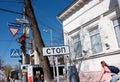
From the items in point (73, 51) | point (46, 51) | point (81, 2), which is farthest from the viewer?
point (73, 51)

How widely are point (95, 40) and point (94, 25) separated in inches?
33.3

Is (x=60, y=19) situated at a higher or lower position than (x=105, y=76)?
higher

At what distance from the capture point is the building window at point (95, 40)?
1015cm

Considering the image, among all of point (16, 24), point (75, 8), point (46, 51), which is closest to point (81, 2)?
point (75, 8)

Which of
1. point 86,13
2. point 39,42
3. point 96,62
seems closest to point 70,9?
point 86,13

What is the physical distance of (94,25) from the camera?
406 inches

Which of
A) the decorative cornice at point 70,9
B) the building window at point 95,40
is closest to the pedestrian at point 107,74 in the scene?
the building window at point 95,40

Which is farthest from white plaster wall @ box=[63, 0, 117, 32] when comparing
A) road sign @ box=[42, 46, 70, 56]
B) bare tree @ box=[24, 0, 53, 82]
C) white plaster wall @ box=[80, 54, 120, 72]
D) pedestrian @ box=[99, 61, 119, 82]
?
road sign @ box=[42, 46, 70, 56]

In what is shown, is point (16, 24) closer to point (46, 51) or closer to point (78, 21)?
point (78, 21)

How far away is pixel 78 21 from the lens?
1183cm

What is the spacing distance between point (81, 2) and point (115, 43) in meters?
3.70

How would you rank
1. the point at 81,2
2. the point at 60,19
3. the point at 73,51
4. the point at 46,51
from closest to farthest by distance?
the point at 46,51 < the point at 81,2 < the point at 73,51 < the point at 60,19

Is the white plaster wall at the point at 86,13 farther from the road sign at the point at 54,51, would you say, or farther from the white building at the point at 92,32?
the road sign at the point at 54,51

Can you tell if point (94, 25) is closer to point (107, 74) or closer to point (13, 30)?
point (107, 74)
